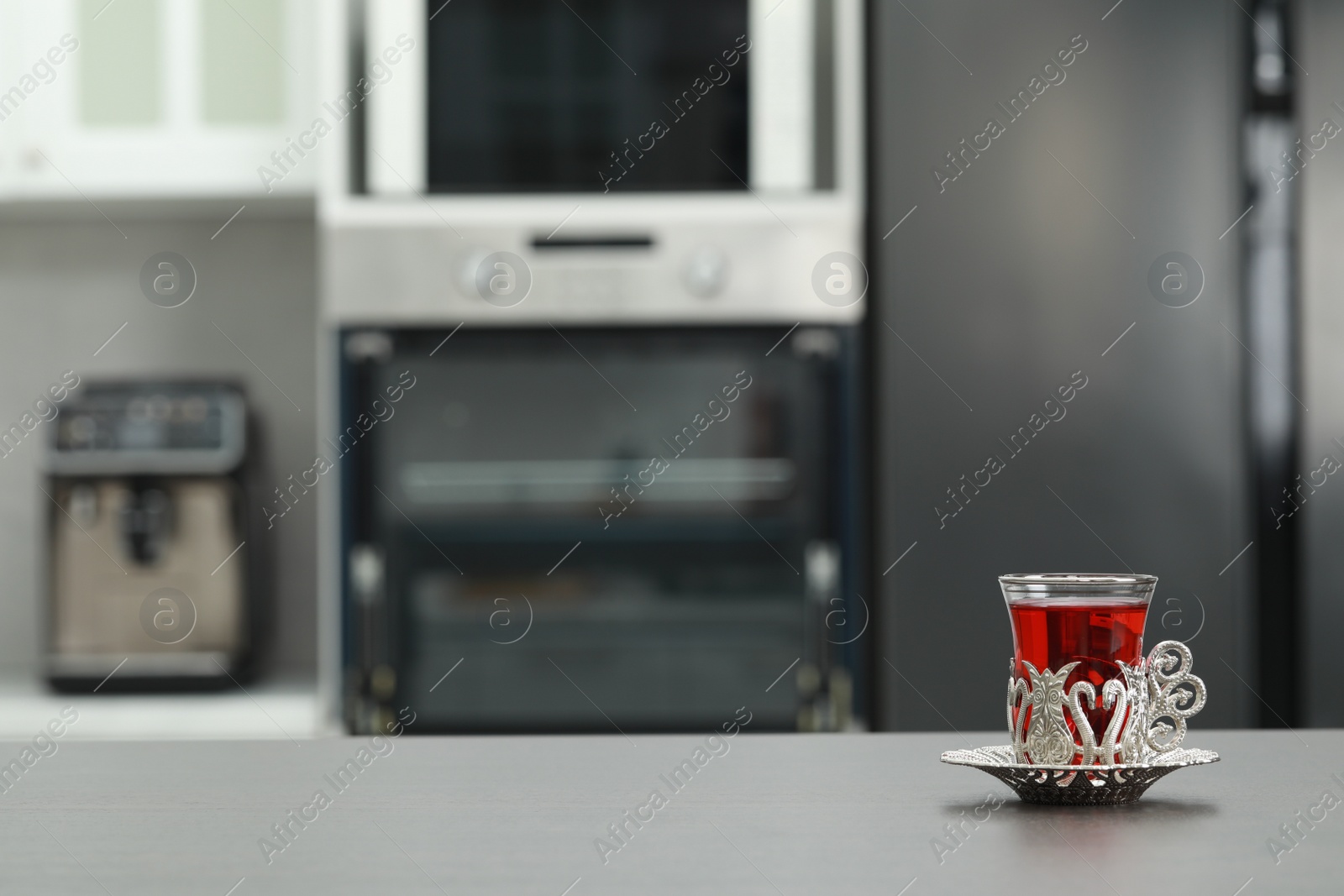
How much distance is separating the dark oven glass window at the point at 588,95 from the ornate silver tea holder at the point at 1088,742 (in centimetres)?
122

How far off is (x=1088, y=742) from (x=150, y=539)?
1634mm

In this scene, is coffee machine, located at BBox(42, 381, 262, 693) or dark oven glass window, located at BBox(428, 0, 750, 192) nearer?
dark oven glass window, located at BBox(428, 0, 750, 192)

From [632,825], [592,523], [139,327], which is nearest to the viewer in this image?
Answer: [632,825]

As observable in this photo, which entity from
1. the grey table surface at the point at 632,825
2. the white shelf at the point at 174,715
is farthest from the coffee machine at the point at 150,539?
the grey table surface at the point at 632,825

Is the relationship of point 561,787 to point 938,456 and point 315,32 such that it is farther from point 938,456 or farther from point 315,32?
point 315,32

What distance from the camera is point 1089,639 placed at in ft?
1.82

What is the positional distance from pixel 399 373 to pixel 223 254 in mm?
753

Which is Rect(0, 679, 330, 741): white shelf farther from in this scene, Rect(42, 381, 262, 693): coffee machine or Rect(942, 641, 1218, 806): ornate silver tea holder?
Rect(942, 641, 1218, 806): ornate silver tea holder

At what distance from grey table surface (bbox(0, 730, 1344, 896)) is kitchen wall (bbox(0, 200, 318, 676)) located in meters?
1.59

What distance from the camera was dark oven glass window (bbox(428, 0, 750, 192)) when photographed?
1680mm

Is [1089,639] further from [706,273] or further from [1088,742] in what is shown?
[706,273]

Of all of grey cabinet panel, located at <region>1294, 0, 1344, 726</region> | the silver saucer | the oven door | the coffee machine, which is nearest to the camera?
the silver saucer

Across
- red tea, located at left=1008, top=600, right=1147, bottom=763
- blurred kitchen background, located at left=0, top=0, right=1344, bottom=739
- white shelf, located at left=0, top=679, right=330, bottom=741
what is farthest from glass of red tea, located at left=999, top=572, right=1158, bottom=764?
white shelf, located at left=0, top=679, right=330, bottom=741

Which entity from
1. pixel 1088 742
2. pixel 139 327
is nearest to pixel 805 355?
pixel 1088 742
